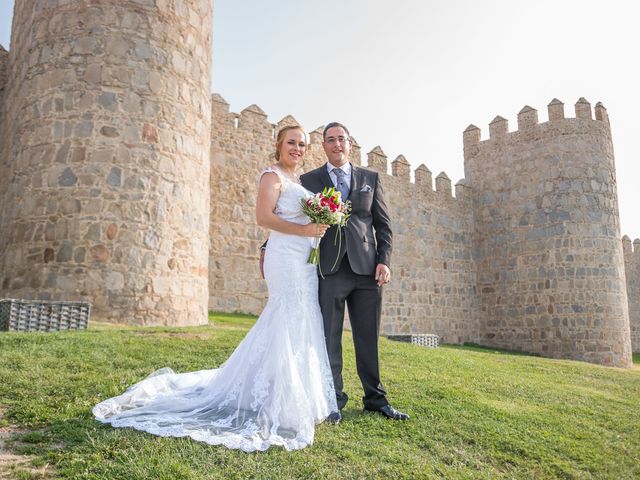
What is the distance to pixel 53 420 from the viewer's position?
3709 mm

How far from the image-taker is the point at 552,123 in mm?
18391

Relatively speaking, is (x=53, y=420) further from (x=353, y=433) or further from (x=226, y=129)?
(x=226, y=129)

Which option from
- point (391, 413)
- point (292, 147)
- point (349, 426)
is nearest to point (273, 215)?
point (292, 147)

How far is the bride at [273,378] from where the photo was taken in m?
3.65

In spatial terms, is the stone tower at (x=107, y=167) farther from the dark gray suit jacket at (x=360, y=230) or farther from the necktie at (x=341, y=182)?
the necktie at (x=341, y=182)

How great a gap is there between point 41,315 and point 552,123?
16550 mm

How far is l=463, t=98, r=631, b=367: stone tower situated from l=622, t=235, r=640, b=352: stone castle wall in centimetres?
688

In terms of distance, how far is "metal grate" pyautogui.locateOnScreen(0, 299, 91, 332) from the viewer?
7.24 metres

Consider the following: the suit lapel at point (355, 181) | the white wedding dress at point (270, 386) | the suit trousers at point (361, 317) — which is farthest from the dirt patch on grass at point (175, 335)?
the suit lapel at point (355, 181)

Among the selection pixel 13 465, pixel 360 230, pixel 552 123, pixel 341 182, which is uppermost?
pixel 552 123

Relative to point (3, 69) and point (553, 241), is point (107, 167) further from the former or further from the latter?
point (553, 241)

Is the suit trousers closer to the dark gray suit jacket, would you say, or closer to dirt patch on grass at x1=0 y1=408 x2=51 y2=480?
the dark gray suit jacket

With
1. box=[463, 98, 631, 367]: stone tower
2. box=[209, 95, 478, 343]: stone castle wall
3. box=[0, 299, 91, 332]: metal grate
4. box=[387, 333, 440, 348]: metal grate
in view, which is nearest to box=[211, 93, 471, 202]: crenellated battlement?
box=[209, 95, 478, 343]: stone castle wall

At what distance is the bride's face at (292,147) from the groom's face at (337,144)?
0.69 ft
